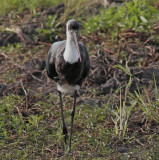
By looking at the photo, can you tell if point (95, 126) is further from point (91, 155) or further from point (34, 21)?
point (34, 21)

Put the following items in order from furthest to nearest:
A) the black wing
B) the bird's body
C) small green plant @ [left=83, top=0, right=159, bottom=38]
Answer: small green plant @ [left=83, top=0, right=159, bottom=38], the black wing, the bird's body

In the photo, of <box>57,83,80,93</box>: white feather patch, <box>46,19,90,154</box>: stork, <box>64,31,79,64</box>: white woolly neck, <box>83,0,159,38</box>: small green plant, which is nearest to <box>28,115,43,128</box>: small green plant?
<box>46,19,90,154</box>: stork

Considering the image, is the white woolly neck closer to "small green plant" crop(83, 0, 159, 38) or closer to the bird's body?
the bird's body

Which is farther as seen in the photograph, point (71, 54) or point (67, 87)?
point (67, 87)

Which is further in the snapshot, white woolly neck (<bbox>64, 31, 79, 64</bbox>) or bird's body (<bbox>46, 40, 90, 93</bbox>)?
bird's body (<bbox>46, 40, 90, 93</bbox>)

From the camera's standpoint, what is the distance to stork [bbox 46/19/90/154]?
12.0 feet

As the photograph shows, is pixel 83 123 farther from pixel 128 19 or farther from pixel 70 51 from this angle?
pixel 128 19

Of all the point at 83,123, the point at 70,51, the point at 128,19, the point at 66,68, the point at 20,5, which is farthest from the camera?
the point at 20,5

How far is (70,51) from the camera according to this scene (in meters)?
3.67

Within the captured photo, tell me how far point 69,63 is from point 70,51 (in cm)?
15

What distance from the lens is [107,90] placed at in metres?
5.00

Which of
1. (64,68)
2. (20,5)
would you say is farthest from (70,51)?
(20,5)

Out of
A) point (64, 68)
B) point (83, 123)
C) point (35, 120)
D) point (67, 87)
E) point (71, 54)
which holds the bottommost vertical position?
point (83, 123)

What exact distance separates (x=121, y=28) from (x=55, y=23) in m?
1.50
